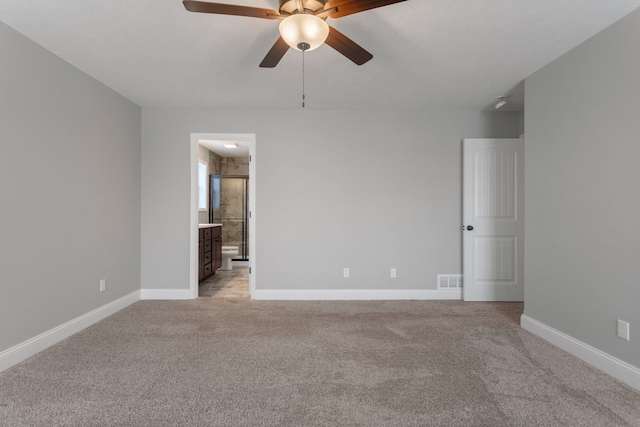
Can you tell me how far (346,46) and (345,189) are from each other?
2189 mm

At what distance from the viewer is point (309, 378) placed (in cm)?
208

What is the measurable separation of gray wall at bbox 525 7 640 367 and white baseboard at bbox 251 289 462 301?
1.12 meters

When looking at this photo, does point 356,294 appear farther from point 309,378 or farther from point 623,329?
point 623,329

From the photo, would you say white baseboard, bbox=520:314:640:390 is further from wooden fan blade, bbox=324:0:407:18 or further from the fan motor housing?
the fan motor housing

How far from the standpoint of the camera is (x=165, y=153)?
401 cm

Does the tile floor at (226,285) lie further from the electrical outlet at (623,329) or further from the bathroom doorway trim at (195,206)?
the electrical outlet at (623,329)

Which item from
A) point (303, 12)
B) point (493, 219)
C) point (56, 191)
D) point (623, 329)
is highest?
point (303, 12)

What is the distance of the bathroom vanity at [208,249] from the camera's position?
183 inches

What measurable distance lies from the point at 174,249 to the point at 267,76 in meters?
2.44

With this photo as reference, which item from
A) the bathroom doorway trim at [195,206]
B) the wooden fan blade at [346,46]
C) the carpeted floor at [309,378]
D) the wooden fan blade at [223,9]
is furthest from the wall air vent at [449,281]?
the wooden fan blade at [223,9]

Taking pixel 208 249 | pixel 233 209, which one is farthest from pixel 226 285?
pixel 233 209

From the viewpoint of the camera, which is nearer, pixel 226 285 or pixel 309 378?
pixel 309 378

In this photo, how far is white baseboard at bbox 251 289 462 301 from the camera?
158 inches

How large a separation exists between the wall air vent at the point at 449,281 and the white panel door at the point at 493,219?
0.11 metres
